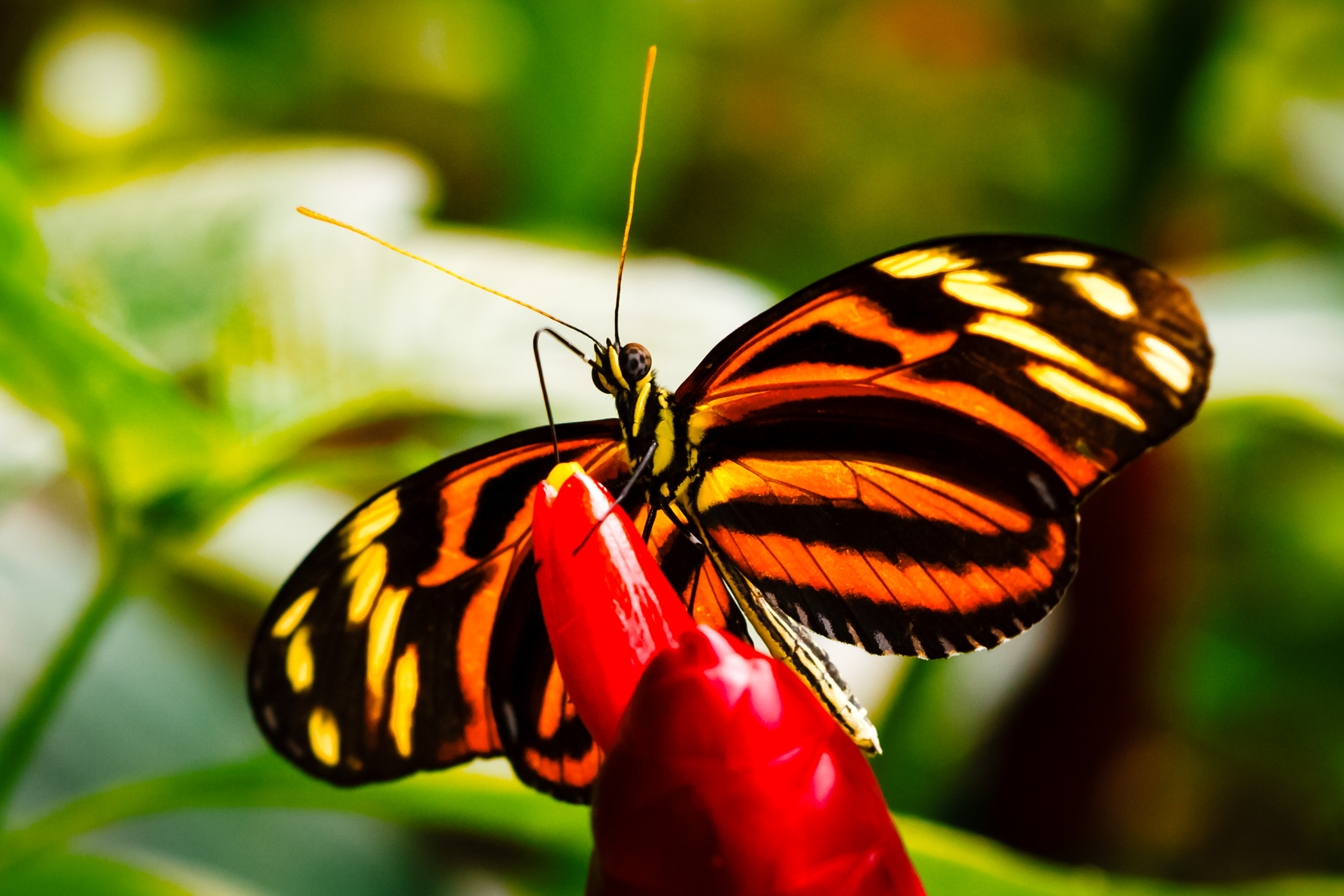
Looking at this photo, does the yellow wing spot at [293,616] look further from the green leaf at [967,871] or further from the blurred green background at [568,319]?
the green leaf at [967,871]

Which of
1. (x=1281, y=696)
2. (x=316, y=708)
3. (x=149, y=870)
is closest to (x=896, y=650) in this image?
(x=316, y=708)

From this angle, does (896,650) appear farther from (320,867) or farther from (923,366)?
(320,867)

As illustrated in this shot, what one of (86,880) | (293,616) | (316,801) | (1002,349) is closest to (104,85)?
(86,880)

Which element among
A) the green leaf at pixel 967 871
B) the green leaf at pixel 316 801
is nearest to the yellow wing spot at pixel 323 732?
the green leaf at pixel 316 801

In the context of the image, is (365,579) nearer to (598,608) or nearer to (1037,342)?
(598,608)

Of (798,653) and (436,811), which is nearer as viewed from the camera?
(798,653)

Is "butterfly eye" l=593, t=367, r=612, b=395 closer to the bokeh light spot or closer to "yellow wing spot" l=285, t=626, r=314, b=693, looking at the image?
"yellow wing spot" l=285, t=626, r=314, b=693

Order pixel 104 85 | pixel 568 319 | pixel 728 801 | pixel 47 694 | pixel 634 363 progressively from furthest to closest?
1. pixel 104 85
2. pixel 568 319
3. pixel 47 694
4. pixel 634 363
5. pixel 728 801
